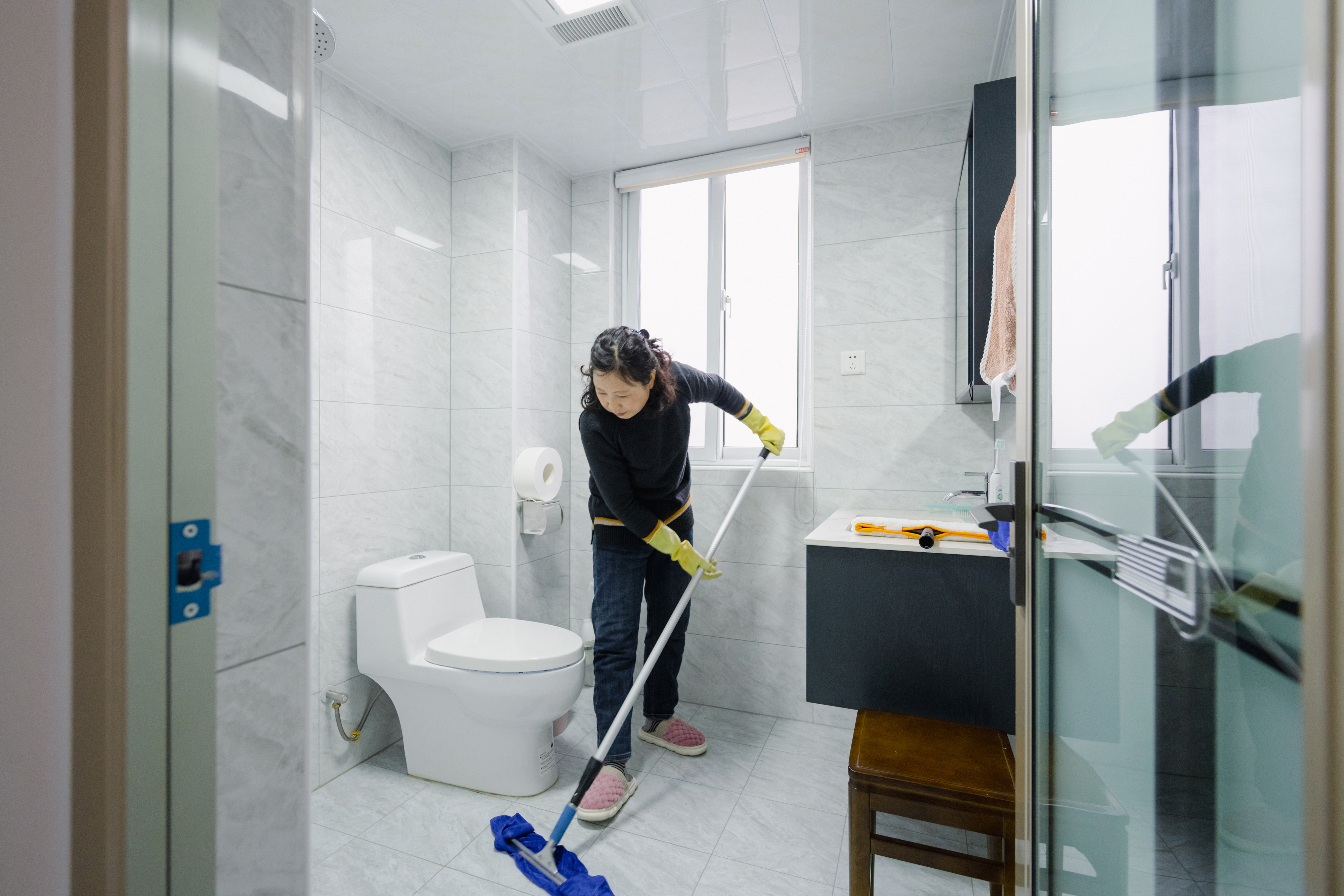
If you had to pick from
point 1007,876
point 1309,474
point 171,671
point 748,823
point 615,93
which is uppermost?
point 615,93

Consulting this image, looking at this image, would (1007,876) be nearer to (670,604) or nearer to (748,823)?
(748,823)

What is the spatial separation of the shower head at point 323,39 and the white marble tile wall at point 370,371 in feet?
0.55


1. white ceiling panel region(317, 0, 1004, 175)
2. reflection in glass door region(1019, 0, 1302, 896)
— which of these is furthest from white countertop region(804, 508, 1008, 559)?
white ceiling panel region(317, 0, 1004, 175)

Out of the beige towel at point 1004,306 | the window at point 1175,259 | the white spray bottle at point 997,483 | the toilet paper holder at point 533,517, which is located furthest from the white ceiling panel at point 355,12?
the white spray bottle at point 997,483

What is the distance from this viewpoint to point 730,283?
2391mm

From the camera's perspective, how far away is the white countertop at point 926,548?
655 mm

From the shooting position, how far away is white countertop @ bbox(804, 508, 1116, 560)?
25.8 inches

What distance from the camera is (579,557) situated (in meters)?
2.46

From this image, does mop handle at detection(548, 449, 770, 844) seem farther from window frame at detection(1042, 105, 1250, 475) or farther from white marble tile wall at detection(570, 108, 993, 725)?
window frame at detection(1042, 105, 1250, 475)

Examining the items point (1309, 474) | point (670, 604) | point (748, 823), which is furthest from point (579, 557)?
point (1309, 474)

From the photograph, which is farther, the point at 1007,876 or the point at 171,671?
the point at 1007,876

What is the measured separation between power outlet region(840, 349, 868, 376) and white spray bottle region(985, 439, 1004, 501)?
0.51m

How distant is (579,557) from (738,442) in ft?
2.56

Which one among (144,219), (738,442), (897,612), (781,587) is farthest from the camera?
(738,442)
